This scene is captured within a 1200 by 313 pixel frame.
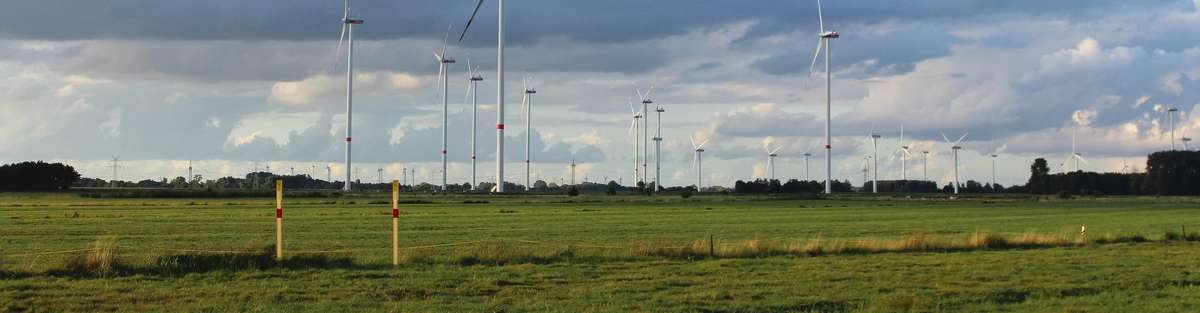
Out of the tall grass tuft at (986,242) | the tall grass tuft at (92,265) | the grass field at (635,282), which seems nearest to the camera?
the grass field at (635,282)

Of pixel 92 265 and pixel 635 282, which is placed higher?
pixel 92 265

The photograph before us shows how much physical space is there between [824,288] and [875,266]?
6706mm

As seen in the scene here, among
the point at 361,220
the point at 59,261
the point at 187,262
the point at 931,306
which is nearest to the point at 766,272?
the point at 931,306

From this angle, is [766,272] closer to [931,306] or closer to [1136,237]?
[931,306]

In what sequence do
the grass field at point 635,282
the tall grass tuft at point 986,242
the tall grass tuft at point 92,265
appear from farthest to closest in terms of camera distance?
the tall grass tuft at point 986,242, the tall grass tuft at point 92,265, the grass field at point 635,282

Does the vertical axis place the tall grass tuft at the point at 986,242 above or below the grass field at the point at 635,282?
above

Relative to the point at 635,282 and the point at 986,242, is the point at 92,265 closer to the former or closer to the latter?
the point at 635,282

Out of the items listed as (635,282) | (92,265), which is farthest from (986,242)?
(92,265)

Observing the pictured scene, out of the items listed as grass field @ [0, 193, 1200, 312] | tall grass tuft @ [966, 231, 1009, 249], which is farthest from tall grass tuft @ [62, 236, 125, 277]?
tall grass tuft @ [966, 231, 1009, 249]

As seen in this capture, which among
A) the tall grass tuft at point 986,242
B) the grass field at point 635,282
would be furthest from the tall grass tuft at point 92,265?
the tall grass tuft at point 986,242

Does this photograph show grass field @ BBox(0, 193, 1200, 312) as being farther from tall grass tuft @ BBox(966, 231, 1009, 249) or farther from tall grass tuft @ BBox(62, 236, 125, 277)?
tall grass tuft @ BBox(966, 231, 1009, 249)

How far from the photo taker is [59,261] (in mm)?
30500

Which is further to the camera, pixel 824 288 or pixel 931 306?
pixel 824 288

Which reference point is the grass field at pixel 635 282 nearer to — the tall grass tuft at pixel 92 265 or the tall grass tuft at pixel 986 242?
the tall grass tuft at pixel 92 265
